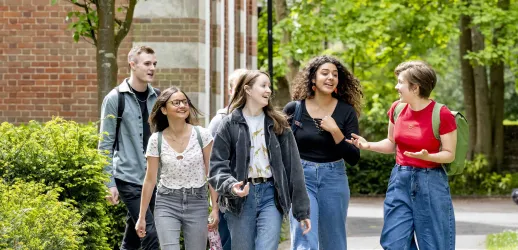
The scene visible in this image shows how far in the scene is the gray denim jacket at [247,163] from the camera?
7.81 meters

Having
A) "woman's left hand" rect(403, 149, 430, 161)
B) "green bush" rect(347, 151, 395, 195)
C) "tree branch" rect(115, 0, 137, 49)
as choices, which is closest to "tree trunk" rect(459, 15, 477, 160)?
"green bush" rect(347, 151, 395, 195)

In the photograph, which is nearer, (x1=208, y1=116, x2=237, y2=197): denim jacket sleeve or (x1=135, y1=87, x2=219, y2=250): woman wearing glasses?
(x1=208, y1=116, x2=237, y2=197): denim jacket sleeve

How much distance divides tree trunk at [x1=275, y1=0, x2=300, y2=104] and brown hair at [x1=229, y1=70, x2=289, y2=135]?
23412 mm

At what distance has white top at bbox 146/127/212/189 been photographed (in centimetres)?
823

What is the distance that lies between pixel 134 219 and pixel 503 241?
302 inches

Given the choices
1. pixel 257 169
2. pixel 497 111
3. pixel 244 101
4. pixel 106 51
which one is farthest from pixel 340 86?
pixel 497 111

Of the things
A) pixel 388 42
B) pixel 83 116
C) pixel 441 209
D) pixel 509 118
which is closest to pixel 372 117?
pixel 388 42

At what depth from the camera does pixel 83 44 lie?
16.1m

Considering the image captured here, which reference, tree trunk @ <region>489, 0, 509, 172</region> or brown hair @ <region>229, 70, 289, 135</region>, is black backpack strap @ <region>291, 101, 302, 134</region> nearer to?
brown hair @ <region>229, 70, 289, 135</region>

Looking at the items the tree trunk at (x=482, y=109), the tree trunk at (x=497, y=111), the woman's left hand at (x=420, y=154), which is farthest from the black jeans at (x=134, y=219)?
the tree trunk at (x=497, y=111)

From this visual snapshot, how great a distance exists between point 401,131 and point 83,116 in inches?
330

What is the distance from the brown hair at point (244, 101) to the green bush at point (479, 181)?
86.9ft

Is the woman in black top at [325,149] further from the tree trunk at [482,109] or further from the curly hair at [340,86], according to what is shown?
the tree trunk at [482,109]

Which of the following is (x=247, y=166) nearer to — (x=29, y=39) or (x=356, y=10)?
(x=29, y=39)
